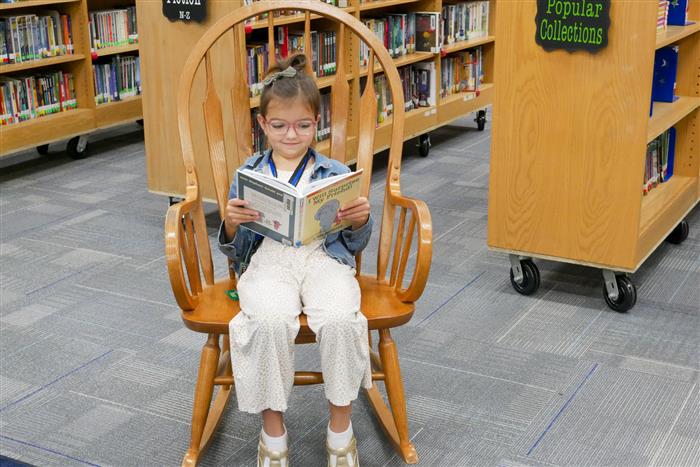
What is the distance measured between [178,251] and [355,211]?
394 millimetres

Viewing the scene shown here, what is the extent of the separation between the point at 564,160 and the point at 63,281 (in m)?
1.82

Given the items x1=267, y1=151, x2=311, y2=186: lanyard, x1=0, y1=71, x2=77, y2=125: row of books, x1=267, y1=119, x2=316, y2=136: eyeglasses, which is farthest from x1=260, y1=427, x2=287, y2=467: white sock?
x1=0, y1=71, x2=77, y2=125: row of books

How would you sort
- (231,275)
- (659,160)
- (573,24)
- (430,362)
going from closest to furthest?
1. (231,275)
2. (430,362)
3. (573,24)
4. (659,160)

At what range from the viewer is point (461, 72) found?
5.73 m

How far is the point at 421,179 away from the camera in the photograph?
4.75 m

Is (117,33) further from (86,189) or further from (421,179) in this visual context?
(421,179)

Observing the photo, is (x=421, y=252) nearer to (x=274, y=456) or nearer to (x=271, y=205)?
(x=271, y=205)

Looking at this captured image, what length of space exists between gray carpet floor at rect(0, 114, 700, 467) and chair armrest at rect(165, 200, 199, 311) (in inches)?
18.5

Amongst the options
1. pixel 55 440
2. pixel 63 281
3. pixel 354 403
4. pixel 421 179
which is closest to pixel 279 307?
pixel 354 403

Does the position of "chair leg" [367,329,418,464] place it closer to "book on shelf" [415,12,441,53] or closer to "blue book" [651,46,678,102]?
"blue book" [651,46,678,102]

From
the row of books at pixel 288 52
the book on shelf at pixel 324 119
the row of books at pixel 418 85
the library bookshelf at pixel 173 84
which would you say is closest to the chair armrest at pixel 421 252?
the library bookshelf at pixel 173 84

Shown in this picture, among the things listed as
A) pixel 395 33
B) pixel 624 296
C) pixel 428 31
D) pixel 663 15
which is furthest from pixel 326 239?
pixel 428 31

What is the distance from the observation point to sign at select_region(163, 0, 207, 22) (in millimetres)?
3650

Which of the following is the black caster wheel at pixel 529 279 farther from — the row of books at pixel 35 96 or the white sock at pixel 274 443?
the row of books at pixel 35 96
